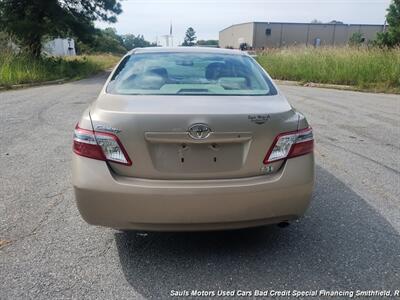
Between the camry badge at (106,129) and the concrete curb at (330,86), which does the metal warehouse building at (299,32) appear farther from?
the camry badge at (106,129)

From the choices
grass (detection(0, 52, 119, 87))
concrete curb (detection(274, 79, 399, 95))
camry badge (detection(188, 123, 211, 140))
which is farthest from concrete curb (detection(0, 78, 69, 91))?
camry badge (detection(188, 123, 211, 140))

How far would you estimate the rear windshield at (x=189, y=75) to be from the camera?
304 centimetres

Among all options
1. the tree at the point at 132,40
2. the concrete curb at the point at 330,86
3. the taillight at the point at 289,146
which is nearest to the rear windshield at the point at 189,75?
the taillight at the point at 289,146

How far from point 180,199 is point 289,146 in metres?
0.83

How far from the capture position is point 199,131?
94.8 inches

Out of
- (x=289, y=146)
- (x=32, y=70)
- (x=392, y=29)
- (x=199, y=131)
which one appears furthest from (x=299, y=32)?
(x=199, y=131)

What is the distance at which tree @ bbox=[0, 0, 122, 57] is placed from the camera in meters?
20.7

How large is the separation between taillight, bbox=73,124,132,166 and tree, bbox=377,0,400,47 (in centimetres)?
2317

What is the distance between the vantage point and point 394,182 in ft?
14.5

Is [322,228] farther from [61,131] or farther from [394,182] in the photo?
[61,131]

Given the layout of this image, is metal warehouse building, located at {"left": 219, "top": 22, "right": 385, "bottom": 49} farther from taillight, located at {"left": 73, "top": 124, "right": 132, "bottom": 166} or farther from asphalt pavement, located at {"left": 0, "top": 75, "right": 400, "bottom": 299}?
taillight, located at {"left": 73, "top": 124, "right": 132, "bottom": 166}

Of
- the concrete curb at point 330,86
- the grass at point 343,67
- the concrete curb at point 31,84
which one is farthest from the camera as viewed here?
the grass at point 343,67

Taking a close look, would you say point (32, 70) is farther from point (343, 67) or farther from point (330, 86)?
point (343, 67)

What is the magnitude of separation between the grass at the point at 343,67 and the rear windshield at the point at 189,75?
40.3ft
